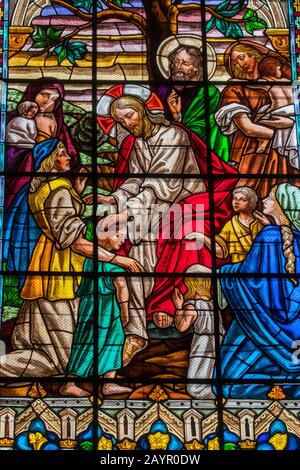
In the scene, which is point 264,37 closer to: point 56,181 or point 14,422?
point 56,181

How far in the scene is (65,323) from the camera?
16578 mm

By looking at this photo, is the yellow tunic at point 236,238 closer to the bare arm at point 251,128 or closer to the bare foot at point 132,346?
the bare arm at point 251,128

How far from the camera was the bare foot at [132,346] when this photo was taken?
53.9 feet

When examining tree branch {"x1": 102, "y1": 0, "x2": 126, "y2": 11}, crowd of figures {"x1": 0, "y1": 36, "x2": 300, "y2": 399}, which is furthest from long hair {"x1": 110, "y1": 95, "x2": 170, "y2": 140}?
tree branch {"x1": 102, "y1": 0, "x2": 126, "y2": 11}

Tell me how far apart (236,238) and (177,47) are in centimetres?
206

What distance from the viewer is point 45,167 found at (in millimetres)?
17234

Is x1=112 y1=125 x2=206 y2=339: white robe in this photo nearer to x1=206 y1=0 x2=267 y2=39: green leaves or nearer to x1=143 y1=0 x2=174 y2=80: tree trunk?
x1=143 y1=0 x2=174 y2=80: tree trunk

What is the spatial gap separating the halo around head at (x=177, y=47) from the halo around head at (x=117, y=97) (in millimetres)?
275

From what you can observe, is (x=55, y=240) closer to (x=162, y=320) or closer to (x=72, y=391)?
(x=162, y=320)

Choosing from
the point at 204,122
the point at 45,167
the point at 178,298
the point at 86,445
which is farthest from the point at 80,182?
the point at 86,445

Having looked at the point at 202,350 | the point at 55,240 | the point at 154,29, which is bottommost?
the point at 202,350

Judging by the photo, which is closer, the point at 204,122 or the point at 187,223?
the point at 187,223

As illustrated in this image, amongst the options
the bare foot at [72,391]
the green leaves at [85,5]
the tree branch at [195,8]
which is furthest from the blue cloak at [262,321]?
the green leaves at [85,5]
